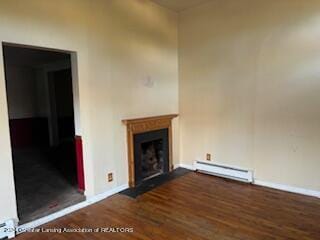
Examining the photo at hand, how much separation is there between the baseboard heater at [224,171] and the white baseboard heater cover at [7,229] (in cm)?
282

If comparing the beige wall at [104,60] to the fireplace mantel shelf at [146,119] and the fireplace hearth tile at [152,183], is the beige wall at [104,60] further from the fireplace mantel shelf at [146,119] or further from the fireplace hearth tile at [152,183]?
the fireplace hearth tile at [152,183]

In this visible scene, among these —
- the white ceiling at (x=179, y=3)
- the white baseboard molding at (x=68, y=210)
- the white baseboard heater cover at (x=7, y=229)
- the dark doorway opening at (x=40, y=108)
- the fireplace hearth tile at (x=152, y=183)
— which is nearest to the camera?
the white baseboard heater cover at (x=7, y=229)

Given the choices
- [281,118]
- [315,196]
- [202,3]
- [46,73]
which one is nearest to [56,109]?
[46,73]

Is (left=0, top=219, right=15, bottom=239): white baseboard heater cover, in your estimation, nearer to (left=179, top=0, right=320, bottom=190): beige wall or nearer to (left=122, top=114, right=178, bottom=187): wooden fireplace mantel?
(left=122, top=114, right=178, bottom=187): wooden fireplace mantel

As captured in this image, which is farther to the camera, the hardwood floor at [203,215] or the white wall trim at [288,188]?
the white wall trim at [288,188]

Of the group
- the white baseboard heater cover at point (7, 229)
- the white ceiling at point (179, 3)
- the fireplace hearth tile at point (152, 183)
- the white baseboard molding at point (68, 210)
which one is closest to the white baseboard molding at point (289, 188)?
the fireplace hearth tile at point (152, 183)

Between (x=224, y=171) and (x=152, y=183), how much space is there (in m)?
1.19

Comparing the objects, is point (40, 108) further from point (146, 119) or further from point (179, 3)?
point (179, 3)

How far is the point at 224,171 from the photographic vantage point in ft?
12.4

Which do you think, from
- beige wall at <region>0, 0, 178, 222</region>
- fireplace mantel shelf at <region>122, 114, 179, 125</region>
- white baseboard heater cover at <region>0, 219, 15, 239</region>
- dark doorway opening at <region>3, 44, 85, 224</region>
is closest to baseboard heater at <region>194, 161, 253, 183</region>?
fireplace mantel shelf at <region>122, 114, 179, 125</region>

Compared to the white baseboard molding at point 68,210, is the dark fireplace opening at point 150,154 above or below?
above

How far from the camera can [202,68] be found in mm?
3910

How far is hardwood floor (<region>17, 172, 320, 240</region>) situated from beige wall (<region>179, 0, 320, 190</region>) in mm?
520

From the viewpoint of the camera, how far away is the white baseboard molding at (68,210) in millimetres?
2393
